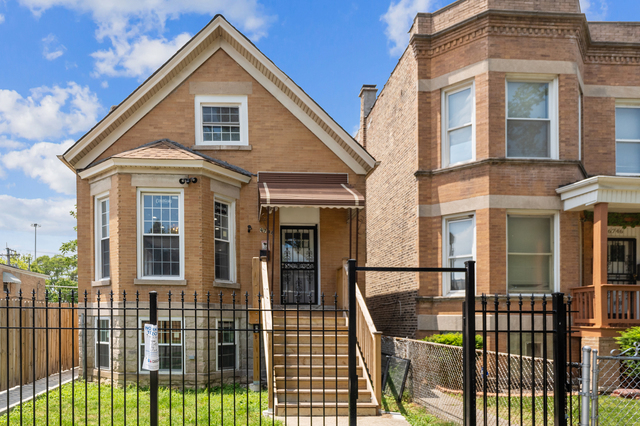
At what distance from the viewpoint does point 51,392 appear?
11523 millimetres

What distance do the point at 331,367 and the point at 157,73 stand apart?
8199mm

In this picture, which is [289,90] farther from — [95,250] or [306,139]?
[95,250]

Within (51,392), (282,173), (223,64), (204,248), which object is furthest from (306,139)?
(51,392)

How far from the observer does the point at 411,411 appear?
10.1 metres

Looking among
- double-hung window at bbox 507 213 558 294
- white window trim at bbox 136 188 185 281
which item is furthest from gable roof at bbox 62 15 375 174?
double-hung window at bbox 507 213 558 294

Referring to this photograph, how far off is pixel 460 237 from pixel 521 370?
7561 millimetres

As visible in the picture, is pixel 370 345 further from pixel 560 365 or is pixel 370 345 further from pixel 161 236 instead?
pixel 161 236

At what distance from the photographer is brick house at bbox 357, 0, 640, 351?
1314 centimetres

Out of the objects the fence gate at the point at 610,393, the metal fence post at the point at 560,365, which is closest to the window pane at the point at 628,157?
the fence gate at the point at 610,393

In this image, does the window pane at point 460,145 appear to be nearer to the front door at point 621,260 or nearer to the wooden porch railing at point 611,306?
the wooden porch railing at point 611,306

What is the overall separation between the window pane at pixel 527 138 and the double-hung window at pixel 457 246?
1.91 m

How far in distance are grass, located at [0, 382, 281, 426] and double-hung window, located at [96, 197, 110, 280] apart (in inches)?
108

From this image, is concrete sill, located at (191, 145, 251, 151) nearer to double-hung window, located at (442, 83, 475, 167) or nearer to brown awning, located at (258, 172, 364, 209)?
brown awning, located at (258, 172, 364, 209)

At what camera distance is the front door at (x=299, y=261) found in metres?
14.4
